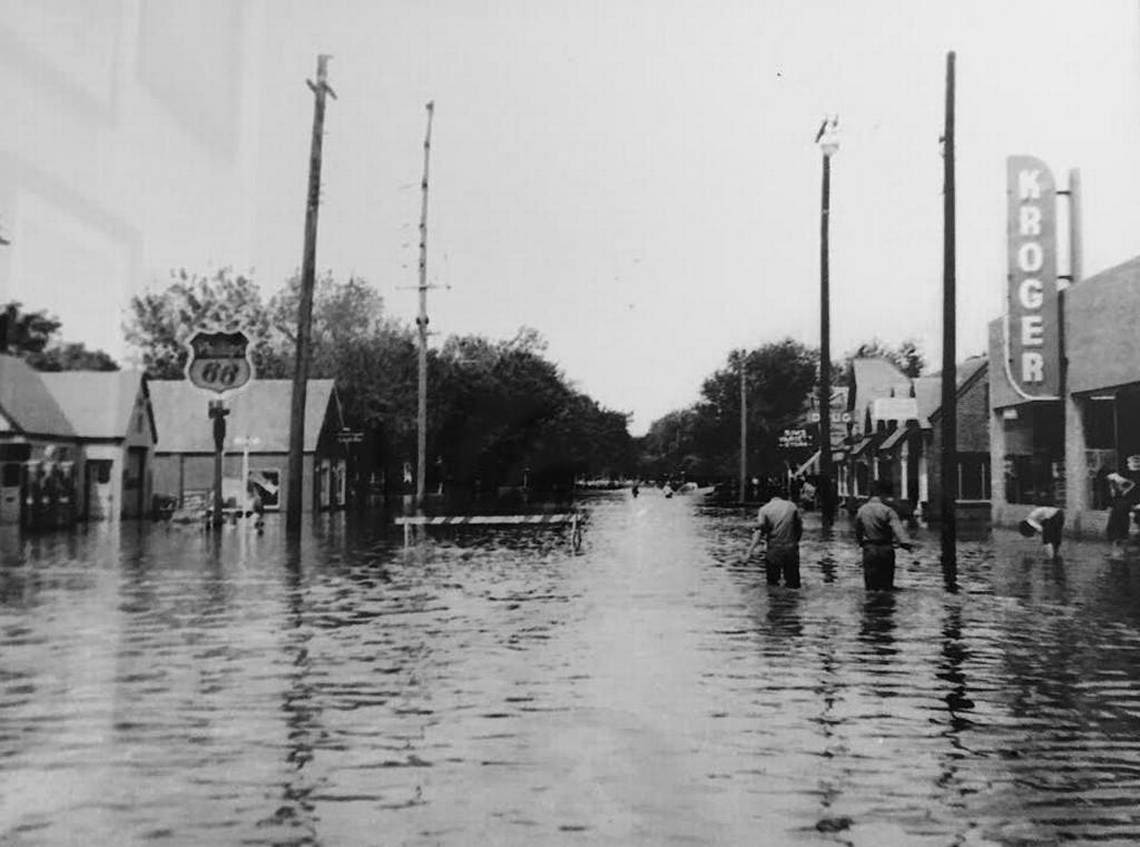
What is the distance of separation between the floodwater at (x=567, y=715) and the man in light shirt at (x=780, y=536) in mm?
253

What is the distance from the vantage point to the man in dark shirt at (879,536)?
52.8 ft

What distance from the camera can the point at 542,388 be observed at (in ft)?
258

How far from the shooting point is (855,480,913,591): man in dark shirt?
52.8 feet

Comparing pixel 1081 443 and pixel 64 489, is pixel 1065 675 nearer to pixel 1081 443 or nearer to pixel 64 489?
pixel 1081 443

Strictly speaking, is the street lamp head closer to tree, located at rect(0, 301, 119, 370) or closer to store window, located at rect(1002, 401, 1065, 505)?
store window, located at rect(1002, 401, 1065, 505)

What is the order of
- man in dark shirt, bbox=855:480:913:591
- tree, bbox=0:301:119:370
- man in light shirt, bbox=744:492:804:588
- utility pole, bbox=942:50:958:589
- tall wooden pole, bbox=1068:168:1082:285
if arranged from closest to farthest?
man in dark shirt, bbox=855:480:913:591
man in light shirt, bbox=744:492:804:588
utility pole, bbox=942:50:958:589
tall wooden pole, bbox=1068:168:1082:285
tree, bbox=0:301:119:370

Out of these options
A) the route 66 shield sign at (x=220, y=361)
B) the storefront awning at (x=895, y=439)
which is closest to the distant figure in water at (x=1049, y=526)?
the route 66 shield sign at (x=220, y=361)

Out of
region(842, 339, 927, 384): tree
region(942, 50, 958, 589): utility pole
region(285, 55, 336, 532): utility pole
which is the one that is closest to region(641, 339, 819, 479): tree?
region(842, 339, 927, 384): tree

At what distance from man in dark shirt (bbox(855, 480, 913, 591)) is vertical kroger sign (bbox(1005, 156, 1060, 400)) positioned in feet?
54.1

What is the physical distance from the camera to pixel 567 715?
848cm

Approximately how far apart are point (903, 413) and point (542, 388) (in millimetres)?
31269

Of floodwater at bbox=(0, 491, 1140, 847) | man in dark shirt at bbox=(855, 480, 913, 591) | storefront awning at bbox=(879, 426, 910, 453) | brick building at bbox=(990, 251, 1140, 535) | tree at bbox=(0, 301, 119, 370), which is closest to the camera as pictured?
floodwater at bbox=(0, 491, 1140, 847)

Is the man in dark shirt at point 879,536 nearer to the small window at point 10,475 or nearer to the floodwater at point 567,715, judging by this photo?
the floodwater at point 567,715

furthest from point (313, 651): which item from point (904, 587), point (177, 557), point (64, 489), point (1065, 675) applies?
point (64, 489)
